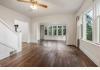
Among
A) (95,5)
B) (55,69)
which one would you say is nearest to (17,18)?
(95,5)

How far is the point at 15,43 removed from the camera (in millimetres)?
6469

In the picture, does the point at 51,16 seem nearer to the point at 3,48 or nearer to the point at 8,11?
the point at 8,11

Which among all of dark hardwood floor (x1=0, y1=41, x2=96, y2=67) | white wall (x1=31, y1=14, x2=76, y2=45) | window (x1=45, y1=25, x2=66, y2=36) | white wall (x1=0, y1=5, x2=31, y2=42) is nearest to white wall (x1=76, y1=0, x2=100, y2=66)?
dark hardwood floor (x1=0, y1=41, x2=96, y2=67)

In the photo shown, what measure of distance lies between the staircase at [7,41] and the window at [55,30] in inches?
420

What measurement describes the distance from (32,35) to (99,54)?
9.00 metres

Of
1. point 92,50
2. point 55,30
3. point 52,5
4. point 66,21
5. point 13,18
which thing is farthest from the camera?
point 55,30

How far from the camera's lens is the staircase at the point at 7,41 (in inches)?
201

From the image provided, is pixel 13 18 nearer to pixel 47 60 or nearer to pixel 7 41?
pixel 7 41

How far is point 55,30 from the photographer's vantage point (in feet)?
57.0

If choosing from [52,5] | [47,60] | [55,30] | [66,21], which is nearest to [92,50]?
[47,60]

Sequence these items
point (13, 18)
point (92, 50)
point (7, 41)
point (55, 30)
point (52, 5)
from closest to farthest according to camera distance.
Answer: point (92, 50)
point (7, 41)
point (52, 5)
point (13, 18)
point (55, 30)

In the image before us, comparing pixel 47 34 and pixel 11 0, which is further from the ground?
pixel 11 0

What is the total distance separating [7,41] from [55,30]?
1215 cm

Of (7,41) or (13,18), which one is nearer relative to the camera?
(7,41)
